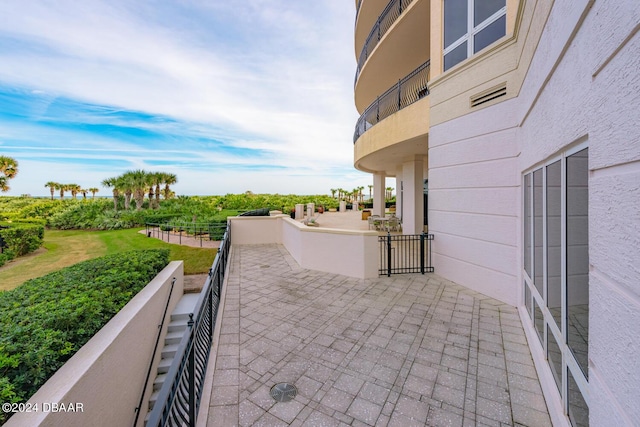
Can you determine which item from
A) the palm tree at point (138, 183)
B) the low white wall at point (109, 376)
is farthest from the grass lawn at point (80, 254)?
the palm tree at point (138, 183)

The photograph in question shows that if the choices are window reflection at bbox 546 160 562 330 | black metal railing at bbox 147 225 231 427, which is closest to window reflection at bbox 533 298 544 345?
window reflection at bbox 546 160 562 330

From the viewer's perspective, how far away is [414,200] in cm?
1211

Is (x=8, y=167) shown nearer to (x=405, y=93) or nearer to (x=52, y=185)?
(x=52, y=185)

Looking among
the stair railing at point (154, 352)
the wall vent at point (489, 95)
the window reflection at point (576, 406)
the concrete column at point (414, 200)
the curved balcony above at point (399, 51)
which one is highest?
the curved balcony above at point (399, 51)

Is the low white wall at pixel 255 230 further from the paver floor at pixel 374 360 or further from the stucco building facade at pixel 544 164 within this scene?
the paver floor at pixel 374 360

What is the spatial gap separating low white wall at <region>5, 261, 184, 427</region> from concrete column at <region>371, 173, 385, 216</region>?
15.7m

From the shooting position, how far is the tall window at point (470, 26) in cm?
625

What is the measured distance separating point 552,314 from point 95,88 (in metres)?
23.7

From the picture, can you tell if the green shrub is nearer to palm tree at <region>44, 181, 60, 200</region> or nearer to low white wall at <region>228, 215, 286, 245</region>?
low white wall at <region>228, 215, 286, 245</region>

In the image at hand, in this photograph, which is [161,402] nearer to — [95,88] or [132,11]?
[132,11]

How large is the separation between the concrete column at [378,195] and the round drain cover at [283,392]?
1631 centimetres

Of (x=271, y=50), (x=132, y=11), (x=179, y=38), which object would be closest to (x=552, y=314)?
(x=132, y=11)

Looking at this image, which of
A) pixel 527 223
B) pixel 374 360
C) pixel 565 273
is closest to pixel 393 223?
pixel 527 223

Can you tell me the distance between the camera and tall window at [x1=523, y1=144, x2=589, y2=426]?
217 centimetres
